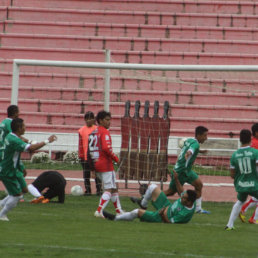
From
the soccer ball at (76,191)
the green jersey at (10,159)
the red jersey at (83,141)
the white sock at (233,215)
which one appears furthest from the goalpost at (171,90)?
the white sock at (233,215)

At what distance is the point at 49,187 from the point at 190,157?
276 centimetres

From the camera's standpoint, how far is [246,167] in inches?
428

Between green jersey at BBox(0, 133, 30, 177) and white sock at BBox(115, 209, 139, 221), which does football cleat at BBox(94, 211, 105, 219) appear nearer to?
white sock at BBox(115, 209, 139, 221)

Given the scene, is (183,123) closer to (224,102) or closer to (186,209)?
(224,102)

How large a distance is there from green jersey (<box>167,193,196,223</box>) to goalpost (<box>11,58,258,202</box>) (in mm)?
4540

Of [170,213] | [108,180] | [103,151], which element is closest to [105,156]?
[103,151]

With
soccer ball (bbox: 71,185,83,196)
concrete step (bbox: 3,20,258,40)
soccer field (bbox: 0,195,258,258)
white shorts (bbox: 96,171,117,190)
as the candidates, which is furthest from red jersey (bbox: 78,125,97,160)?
concrete step (bbox: 3,20,258,40)

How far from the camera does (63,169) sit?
16938mm

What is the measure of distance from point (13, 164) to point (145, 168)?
5408 millimetres

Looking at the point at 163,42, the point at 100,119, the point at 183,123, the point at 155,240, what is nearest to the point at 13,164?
the point at 100,119

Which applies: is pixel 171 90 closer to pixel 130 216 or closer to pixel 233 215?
pixel 130 216

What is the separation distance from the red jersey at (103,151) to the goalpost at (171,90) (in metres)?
3.37

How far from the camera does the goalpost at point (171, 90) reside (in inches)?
618

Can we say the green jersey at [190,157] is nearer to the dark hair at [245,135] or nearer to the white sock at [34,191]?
the dark hair at [245,135]
